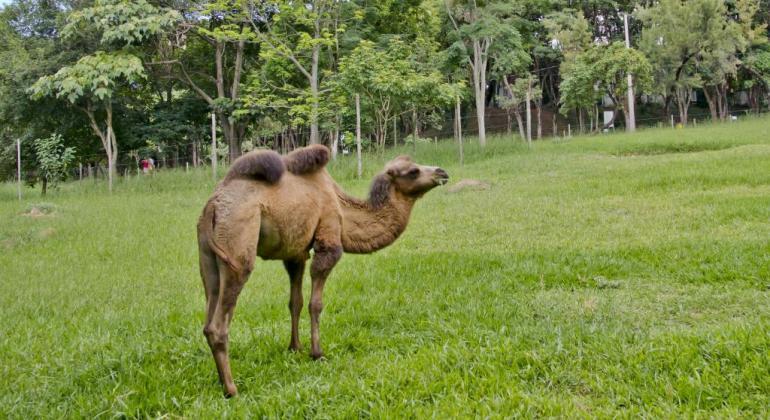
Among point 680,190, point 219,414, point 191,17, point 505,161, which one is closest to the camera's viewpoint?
point 219,414

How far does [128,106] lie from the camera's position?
75.1 ft

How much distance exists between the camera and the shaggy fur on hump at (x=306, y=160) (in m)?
3.79

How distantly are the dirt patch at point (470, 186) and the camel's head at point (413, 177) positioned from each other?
27.4ft

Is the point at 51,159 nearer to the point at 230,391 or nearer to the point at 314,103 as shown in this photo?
the point at 314,103

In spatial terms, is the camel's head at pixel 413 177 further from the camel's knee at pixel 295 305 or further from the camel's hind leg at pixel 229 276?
the camel's hind leg at pixel 229 276

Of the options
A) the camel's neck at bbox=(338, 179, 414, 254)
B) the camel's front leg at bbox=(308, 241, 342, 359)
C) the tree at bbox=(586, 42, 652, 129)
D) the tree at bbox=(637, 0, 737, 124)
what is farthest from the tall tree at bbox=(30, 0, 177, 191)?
the tree at bbox=(637, 0, 737, 124)

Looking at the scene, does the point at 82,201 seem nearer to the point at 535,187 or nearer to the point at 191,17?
the point at 191,17

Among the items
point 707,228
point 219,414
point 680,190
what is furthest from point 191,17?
point 219,414

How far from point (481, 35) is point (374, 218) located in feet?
62.9

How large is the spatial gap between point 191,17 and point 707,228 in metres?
19.9

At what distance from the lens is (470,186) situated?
12625mm

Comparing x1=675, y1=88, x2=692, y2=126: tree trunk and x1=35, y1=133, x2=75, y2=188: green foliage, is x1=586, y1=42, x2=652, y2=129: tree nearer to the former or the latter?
x1=675, y1=88, x2=692, y2=126: tree trunk

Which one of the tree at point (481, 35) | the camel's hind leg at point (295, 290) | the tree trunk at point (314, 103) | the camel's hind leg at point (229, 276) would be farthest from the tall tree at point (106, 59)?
the camel's hind leg at point (229, 276)

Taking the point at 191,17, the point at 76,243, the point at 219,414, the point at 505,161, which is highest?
the point at 191,17
